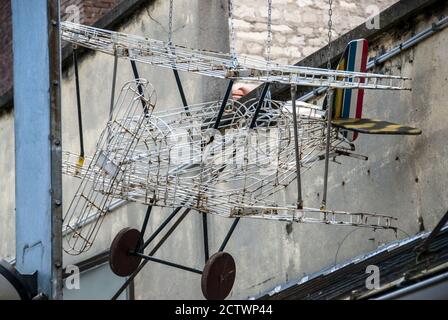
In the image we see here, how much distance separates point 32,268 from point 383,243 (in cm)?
314

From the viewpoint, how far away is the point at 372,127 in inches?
461

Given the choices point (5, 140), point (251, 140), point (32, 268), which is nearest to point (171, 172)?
point (251, 140)

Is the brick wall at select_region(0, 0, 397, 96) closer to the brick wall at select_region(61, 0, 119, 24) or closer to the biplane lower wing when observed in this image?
the brick wall at select_region(61, 0, 119, 24)

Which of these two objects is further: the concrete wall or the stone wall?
the stone wall

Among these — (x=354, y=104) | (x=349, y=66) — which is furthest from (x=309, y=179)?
(x=349, y=66)

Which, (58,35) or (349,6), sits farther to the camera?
(349,6)

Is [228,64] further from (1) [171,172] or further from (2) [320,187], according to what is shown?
(2) [320,187]

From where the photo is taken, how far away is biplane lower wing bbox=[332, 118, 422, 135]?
38.0 ft

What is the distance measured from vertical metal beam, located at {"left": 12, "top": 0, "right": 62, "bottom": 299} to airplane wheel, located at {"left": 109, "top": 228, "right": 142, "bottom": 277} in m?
1.57

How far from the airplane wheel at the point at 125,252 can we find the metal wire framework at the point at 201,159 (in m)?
0.48

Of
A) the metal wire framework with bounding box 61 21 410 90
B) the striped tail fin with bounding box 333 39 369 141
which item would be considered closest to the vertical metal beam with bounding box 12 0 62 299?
the metal wire framework with bounding box 61 21 410 90

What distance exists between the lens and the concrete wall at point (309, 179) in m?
12.2

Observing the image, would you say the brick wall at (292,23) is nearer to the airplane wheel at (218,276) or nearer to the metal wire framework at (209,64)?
the metal wire framework at (209,64)

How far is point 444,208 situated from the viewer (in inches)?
473
